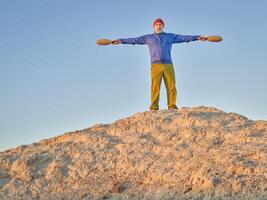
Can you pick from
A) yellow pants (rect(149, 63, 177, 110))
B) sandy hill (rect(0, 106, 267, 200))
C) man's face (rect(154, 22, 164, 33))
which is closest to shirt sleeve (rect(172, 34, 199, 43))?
man's face (rect(154, 22, 164, 33))

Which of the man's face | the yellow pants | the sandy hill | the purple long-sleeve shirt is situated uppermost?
the man's face

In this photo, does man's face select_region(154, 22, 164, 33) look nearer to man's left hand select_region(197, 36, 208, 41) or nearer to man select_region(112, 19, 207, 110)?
man select_region(112, 19, 207, 110)

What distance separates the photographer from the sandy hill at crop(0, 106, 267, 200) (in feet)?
22.7

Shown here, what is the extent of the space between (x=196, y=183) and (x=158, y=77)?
153 inches

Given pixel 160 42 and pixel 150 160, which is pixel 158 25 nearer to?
pixel 160 42

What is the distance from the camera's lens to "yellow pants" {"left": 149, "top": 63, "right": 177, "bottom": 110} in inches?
408

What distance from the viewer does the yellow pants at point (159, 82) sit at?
34.0ft

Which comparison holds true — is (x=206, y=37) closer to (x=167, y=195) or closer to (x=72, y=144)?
(x=72, y=144)

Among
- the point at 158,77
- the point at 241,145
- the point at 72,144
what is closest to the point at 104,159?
the point at 72,144

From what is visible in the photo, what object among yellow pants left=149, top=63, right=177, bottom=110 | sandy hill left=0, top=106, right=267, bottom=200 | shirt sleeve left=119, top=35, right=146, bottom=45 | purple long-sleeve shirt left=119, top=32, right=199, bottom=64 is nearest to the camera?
sandy hill left=0, top=106, right=267, bottom=200

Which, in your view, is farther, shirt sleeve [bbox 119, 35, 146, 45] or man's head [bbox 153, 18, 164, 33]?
shirt sleeve [bbox 119, 35, 146, 45]

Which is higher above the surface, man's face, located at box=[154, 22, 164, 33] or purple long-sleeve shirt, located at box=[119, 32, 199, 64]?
man's face, located at box=[154, 22, 164, 33]

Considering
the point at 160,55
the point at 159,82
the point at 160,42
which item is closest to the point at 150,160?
the point at 159,82

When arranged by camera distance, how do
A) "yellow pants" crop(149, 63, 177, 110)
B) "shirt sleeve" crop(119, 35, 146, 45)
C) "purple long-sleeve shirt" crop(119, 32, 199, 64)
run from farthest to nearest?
"shirt sleeve" crop(119, 35, 146, 45) → "purple long-sleeve shirt" crop(119, 32, 199, 64) → "yellow pants" crop(149, 63, 177, 110)
